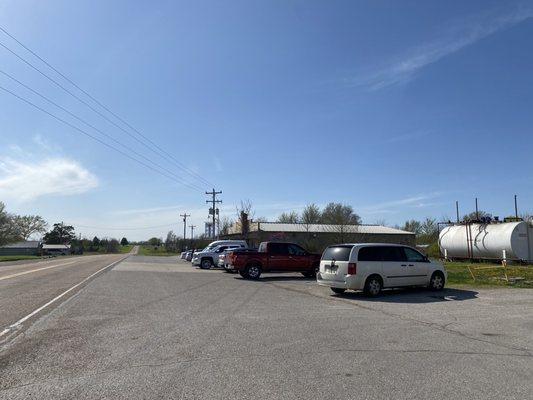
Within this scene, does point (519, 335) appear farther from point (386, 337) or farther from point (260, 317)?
point (260, 317)

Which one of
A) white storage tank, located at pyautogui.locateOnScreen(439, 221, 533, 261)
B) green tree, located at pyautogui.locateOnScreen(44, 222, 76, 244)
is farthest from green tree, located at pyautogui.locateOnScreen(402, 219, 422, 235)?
green tree, located at pyautogui.locateOnScreen(44, 222, 76, 244)

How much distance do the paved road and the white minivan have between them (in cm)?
227

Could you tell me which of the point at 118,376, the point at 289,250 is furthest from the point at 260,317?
the point at 289,250

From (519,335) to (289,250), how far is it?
57.4 ft

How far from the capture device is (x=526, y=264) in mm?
32656

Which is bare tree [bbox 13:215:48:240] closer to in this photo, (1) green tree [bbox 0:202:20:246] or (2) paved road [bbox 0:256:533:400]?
(1) green tree [bbox 0:202:20:246]

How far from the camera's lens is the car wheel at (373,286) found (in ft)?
54.0

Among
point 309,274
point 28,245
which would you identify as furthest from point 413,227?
point 28,245

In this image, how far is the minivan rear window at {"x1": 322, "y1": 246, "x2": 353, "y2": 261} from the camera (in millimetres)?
16672

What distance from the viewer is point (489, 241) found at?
34938 millimetres

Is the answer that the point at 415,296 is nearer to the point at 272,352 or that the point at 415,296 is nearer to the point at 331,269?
the point at 331,269

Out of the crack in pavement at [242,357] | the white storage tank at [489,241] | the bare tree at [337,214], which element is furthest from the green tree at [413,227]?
the crack in pavement at [242,357]

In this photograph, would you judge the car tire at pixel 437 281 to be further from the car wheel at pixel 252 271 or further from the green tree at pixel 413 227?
the green tree at pixel 413 227

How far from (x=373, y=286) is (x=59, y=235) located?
165m
